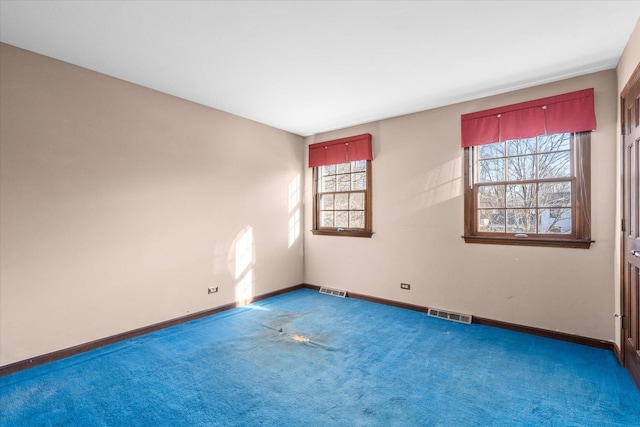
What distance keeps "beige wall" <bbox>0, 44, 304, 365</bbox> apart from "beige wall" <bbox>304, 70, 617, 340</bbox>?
184cm

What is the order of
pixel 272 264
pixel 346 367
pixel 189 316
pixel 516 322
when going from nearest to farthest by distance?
pixel 346 367, pixel 516 322, pixel 189 316, pixel 272 264

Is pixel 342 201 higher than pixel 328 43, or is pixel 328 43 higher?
pixel 328 43

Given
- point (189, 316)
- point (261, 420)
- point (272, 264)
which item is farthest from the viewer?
point (272, 264)

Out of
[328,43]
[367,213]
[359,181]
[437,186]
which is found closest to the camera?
[328,43]

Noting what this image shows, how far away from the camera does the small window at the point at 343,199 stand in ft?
16.3

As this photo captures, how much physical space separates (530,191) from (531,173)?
20cm

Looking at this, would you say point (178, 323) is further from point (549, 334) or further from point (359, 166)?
point (549, 334)

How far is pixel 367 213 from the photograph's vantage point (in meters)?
4.89

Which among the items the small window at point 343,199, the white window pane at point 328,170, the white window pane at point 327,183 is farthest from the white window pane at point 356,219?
the white window pane at point 328,170

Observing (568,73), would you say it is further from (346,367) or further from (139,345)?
(139,345)

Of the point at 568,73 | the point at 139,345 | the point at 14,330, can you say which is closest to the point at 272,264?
the point at 139,345

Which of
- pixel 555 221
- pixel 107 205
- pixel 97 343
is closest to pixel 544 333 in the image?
pixel 555 221

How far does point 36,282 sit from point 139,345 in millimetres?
1099

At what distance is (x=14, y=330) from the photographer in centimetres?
271
